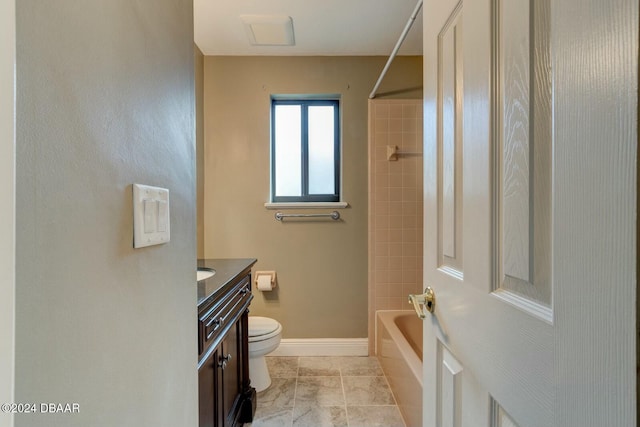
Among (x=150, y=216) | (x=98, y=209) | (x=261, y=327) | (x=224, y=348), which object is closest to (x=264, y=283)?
(x=261, y=327)

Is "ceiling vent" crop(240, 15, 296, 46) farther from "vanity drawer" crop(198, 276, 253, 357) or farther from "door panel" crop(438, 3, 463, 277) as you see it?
"vanity drawer" crop(198, 276, 253, 357)

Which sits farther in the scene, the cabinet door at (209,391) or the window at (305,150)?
the window at (305,150)

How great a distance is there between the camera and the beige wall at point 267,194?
234cm

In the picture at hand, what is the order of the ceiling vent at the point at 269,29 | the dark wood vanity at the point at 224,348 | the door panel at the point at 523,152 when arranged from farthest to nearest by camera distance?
the ceiling vent at the point at 269,29 < the dark wood vanity at the point at 224,348 < the door panel at the point at 523,152

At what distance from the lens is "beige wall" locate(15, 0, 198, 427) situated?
1.02ft

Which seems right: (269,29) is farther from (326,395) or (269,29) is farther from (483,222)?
(326,395)

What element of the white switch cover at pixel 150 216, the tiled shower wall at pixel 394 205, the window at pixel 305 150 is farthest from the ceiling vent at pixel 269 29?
the white switch cover at pixel 150 216

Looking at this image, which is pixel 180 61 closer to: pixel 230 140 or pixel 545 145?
pixel 545 145

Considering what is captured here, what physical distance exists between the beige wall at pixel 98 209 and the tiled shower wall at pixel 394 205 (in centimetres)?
185

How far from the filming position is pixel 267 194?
2.36 meters

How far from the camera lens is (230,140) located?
2.35 meters

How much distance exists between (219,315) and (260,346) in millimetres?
844

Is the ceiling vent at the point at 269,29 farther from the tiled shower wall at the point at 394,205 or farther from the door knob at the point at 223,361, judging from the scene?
the door knob at the point at 223,361

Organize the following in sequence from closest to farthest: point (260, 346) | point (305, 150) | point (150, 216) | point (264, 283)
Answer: point (150, 216)
point (260, 346)
point (264, 283)
point (305, 150)
